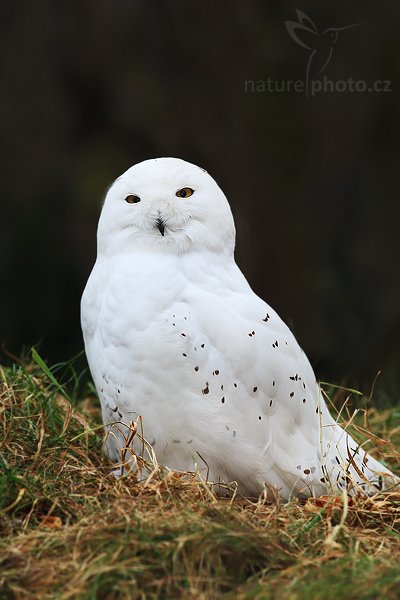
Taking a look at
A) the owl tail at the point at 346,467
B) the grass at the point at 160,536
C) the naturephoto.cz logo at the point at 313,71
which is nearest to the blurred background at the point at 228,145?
the naturephoto.cz logo at the point at 313,71

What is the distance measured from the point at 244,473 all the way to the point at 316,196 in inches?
182

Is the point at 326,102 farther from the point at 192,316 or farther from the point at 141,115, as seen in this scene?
the point at 192,316

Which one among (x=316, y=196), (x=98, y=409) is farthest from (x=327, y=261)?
(x=98, y=409)

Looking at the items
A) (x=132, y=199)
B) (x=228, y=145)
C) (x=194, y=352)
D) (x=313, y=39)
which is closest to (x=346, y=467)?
(x=194, y=352)

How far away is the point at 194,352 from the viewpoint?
360 cm

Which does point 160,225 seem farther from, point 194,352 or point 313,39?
point 313,39

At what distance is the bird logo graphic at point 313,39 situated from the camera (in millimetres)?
7055

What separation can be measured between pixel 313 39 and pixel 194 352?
13.9ft

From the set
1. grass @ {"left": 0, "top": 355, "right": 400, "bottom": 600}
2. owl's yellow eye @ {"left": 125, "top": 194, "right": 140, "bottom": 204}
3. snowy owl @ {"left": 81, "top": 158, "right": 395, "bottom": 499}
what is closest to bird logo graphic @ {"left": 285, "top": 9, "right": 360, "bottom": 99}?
snowy owl @ {"left": 81, "top": 158, "right": 395, "bottom": 499}

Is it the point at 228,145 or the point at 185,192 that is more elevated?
the point at 185,192

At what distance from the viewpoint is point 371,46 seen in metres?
7.75

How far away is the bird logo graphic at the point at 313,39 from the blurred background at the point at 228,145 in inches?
1.0

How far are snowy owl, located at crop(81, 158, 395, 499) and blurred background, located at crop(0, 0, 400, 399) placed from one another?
3310 millimetres

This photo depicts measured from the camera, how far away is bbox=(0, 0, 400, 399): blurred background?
24.2 feet
